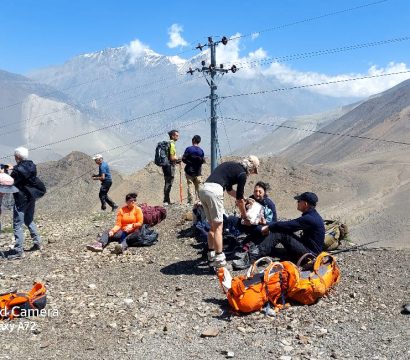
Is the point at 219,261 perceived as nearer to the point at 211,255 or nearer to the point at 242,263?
the point at 211,255

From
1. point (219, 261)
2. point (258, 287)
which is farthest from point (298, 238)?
point (258, 287)

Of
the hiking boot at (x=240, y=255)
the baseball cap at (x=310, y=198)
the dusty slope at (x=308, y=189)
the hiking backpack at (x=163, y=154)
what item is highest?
the hiking backpack at (x=163, y=154)

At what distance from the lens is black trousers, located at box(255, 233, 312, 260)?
7.79 meters

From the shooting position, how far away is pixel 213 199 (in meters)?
7.39

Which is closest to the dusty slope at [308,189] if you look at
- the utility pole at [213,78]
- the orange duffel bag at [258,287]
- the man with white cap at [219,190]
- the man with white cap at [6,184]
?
the utility pole at [213,78]

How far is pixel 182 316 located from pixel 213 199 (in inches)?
71.7

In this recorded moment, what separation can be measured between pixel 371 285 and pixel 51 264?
576cm

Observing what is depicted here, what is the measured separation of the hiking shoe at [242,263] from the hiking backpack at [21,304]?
3.05 metres

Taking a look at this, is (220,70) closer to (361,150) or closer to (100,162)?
(100,162)

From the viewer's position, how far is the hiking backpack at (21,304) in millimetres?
6395

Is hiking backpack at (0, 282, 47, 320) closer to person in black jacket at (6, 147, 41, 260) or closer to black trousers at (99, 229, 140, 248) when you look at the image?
Answer: person in black jacket at (6, 147, 41, 260)

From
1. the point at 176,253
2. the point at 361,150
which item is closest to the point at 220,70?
the point at 176,253

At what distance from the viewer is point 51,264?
360 inches

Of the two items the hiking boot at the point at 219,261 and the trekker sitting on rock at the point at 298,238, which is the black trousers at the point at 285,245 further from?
the hiking boot at the point at 219,261
